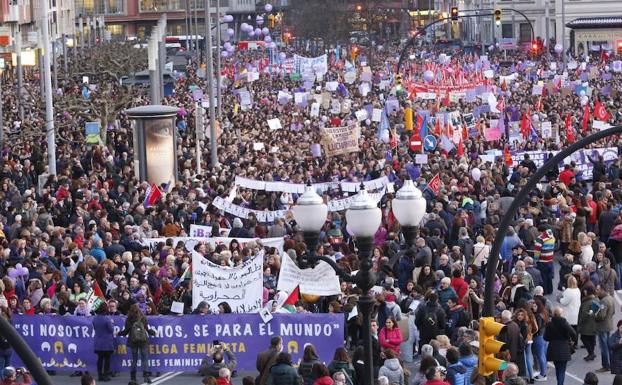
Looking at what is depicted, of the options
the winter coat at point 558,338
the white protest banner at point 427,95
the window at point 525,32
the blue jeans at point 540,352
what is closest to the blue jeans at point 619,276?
the blue jeans at point 540,352

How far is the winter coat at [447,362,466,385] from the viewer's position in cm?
1723

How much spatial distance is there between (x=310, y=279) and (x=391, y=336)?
5.57 feet

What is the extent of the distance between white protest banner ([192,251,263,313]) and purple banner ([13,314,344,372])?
0.71 metres

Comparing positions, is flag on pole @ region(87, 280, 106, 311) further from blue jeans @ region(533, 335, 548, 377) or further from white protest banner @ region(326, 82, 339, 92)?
white protest banner @ region(326, 82, 339, 92)

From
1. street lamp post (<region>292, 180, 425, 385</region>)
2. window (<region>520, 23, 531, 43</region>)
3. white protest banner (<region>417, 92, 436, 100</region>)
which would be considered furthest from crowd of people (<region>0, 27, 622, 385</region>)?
window (<region>520, 23, 531, 43</region>)

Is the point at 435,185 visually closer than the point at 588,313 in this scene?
No

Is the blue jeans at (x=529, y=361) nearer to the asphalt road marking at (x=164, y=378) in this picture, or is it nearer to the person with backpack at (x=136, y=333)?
the asphalt road marking at (x=164, y=378)

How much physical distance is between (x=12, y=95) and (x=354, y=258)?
40025 millimetres

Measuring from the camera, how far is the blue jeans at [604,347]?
20.6 metres

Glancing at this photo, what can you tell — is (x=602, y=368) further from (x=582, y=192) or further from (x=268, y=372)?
(x=582, y=192)

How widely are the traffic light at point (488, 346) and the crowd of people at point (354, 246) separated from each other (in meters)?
1.12

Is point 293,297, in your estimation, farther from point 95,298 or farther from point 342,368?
point 342,368

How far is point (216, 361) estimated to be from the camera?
61.0 ft

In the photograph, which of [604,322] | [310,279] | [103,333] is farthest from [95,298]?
[604,322]
